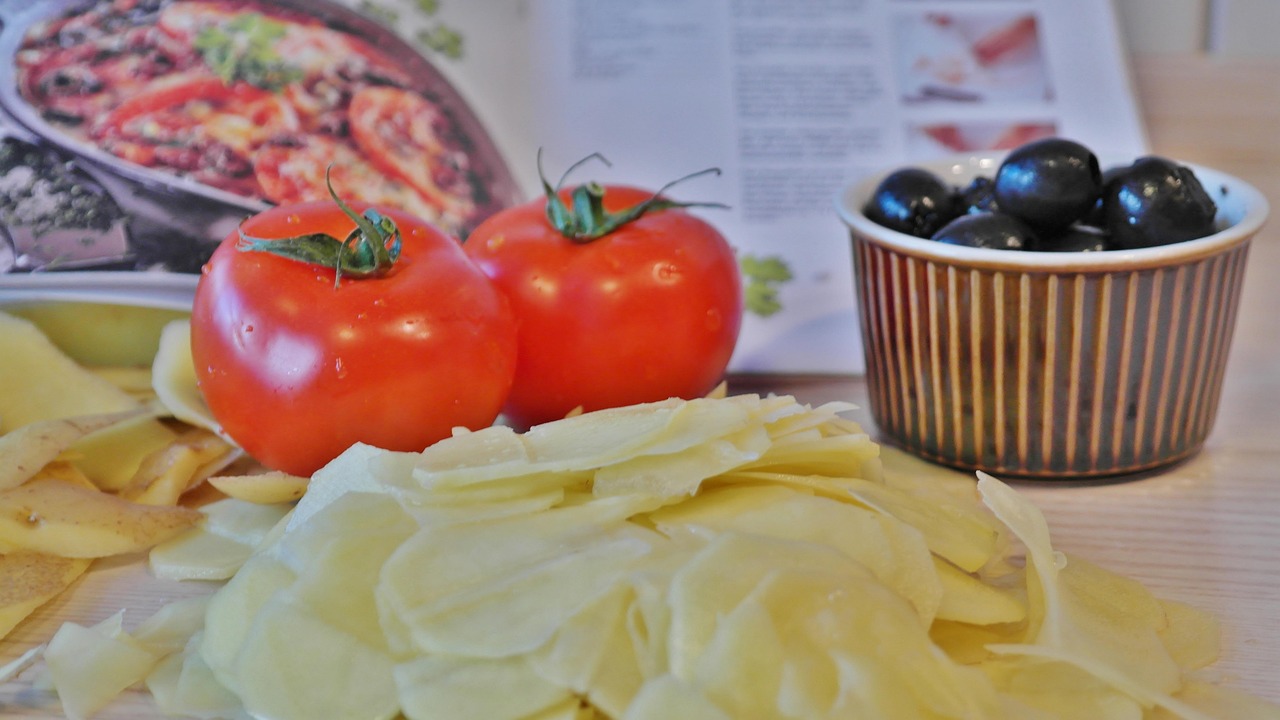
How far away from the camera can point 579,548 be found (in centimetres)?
54

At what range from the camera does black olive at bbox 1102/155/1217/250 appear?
678 mm

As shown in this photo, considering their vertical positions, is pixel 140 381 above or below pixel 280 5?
below

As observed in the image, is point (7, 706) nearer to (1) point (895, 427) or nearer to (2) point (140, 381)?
(2) point (140, 381)

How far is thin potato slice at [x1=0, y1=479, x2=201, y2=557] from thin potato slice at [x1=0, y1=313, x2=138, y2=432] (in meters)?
0.12

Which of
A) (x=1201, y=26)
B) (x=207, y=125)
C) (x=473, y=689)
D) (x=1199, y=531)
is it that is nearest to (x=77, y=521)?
(x=473, y=689)

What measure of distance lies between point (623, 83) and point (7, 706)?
0.79m

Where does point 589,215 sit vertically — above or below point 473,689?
above

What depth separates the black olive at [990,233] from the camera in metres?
0.69

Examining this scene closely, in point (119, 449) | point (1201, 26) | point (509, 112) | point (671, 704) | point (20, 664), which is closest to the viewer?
point (671, 704)

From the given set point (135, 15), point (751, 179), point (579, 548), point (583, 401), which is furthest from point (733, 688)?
point (135, 15)

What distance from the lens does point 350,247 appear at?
0.66 metres

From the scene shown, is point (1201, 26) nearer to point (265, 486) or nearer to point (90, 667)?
point (265, 486)

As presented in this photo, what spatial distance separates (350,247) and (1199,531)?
51 centimetres

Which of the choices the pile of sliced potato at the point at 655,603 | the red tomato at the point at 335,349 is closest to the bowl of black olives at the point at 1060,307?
the pile of sliced potato at the point at 655,603
